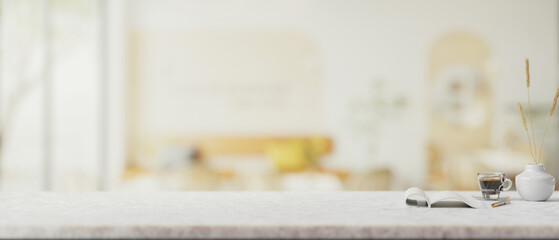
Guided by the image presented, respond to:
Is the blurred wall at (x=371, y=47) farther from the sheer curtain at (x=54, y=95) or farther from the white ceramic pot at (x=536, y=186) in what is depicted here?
the white ceramic pot at (x=536, y=186)

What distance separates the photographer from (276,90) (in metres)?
7.34

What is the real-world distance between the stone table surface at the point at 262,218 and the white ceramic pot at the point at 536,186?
1.5 inches

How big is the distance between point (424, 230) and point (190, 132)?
20.2 ft

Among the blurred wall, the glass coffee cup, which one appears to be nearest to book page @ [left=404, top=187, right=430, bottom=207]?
the glass coffee cup

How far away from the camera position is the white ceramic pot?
1.92m

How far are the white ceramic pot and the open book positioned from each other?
8.2 inches

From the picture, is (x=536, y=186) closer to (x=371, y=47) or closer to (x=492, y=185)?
(x=492, y=185)

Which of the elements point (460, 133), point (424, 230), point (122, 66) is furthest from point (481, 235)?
point (460, 133)

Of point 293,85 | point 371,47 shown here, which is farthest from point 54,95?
point 371,47

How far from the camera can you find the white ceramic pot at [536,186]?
75.5 inches

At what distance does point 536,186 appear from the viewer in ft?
6.29

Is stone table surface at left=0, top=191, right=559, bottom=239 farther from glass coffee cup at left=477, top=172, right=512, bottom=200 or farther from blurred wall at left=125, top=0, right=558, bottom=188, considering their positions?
blurred wall at left=125, top=0, right=558, bottom=188

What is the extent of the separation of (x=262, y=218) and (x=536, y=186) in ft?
3.13

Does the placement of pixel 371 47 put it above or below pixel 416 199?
above
